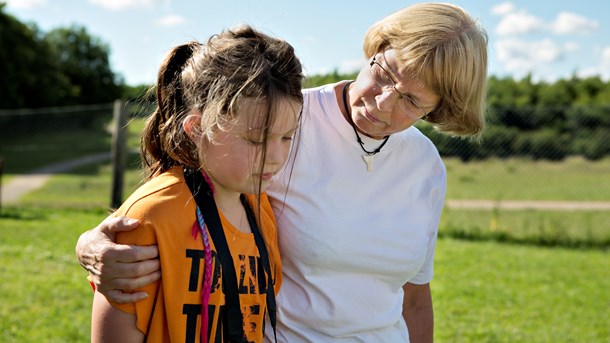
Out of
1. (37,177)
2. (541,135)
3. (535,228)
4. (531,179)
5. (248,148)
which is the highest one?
(248,148)

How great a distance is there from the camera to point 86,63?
48.1 m

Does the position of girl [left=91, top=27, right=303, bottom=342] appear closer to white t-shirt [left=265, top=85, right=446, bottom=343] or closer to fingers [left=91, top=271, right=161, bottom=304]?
fingers [left=91, top=271, right=161, bottom=304]

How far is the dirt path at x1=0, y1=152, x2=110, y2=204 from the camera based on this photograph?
556 inches

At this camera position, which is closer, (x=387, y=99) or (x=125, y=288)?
(x=125, y=288)

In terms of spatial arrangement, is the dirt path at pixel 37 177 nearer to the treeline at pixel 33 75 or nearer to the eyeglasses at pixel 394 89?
the treeline at pixel 33 75

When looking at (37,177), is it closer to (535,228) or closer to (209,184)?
(535,228)

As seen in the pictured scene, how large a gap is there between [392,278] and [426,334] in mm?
352

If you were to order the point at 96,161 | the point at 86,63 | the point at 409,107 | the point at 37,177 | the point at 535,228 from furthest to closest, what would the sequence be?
the point at 86,63 → the point at 37,177 → the point at 96,161 → the point at 535,228 → the point at 409,107

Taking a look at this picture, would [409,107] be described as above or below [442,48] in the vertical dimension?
below

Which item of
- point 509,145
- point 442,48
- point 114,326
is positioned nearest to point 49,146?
point 509,145

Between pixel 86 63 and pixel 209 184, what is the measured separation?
162 ft

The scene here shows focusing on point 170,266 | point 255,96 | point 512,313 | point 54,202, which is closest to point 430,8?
point 255,96

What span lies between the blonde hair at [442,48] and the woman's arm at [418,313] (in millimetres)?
586

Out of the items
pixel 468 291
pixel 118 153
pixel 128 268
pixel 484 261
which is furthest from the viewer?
pixel 118 153
